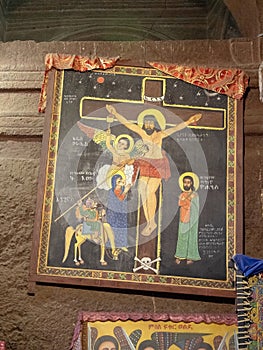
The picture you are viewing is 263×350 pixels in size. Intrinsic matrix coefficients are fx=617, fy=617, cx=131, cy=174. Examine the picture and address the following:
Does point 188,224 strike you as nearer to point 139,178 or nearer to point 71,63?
point 139,178

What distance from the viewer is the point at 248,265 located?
4.68 metres

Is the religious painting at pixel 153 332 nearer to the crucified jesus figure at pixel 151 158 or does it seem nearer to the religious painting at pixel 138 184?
the religious painting at pixel 138 184

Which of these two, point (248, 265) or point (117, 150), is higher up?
point (117, 150)

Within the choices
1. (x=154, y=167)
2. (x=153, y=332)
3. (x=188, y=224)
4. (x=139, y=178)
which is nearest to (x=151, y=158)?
(x=154, y=167)

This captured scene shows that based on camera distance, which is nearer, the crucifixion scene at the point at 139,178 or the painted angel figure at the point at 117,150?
the crucifixion scene at the point at 139,178

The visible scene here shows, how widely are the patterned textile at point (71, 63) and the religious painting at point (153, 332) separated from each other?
194cm

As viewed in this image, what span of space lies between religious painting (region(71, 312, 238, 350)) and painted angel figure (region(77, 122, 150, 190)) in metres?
1.15

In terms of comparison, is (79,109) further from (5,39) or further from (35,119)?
(5,39)

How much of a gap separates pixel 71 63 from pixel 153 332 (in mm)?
2402

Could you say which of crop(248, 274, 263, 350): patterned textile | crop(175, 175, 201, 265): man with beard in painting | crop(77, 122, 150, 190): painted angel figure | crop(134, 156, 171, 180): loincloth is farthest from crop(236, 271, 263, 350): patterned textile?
crop(77, 122, 150, 190): painted angel figure

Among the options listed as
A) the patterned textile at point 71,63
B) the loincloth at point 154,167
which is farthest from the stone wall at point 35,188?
the loincloth at point 154,167

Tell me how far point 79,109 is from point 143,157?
2.28ft

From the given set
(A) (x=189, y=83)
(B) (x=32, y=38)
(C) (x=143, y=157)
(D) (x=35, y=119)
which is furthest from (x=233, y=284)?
(B) (x=32, y=38)

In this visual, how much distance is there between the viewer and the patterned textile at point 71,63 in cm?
545
